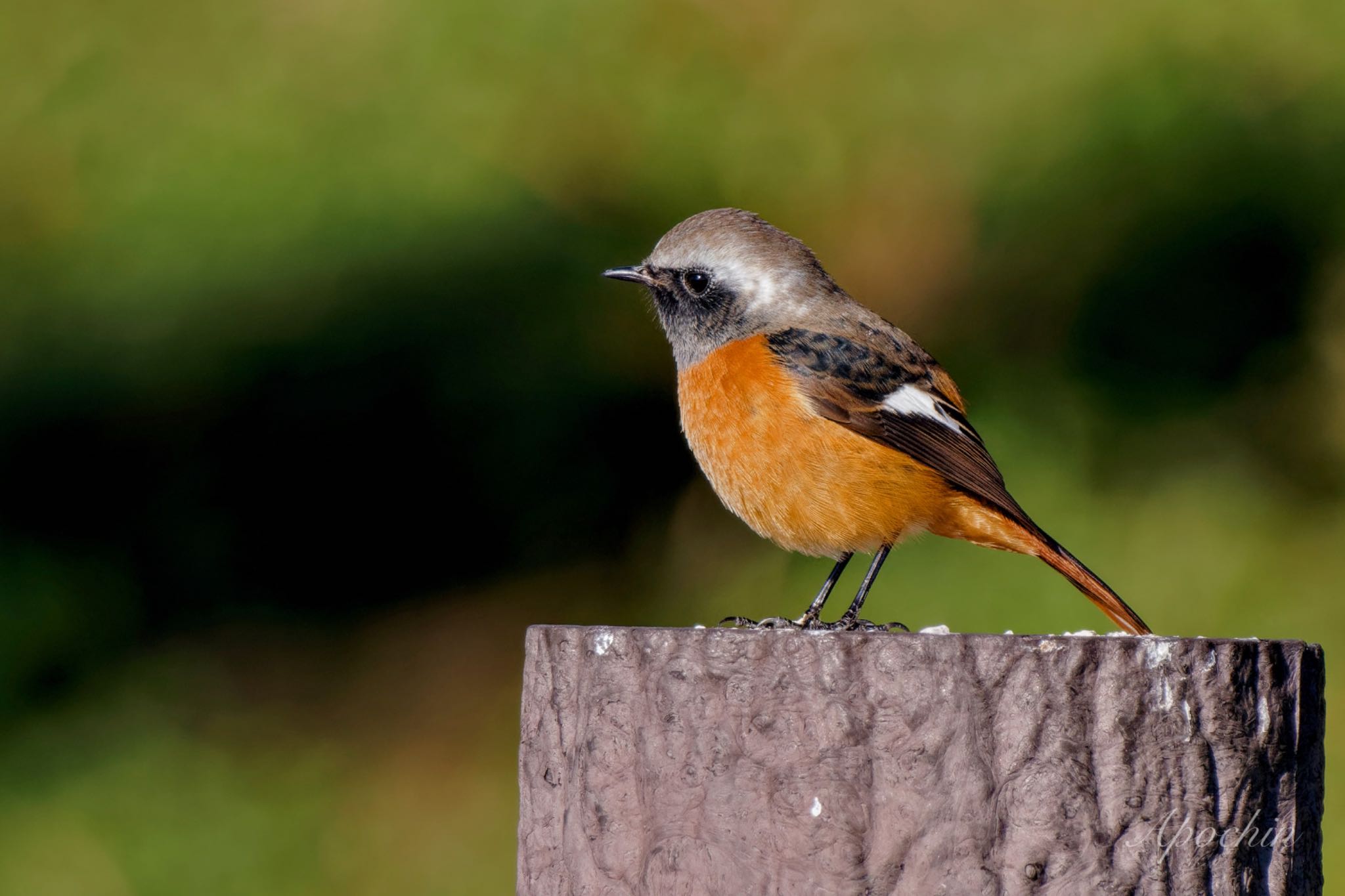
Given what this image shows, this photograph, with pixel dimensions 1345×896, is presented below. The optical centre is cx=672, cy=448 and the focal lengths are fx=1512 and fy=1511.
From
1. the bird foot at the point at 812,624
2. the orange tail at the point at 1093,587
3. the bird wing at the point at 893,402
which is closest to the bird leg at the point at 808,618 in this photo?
the bird foot at the point at 812,624

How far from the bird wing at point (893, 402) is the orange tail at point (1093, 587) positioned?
10 centimetres

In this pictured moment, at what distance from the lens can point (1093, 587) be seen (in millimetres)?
4031

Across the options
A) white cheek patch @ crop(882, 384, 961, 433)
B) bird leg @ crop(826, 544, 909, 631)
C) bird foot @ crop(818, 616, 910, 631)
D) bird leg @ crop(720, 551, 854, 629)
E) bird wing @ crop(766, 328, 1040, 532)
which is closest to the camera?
bird foot @ crop(818, 616, 910, 631)

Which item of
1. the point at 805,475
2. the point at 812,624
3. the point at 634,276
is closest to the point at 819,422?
the point at 805,475

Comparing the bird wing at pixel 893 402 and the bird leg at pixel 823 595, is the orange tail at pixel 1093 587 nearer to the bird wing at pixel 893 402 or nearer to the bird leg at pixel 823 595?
the bird wing at pixel 893 402

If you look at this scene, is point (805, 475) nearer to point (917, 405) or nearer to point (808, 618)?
point (808, 618)

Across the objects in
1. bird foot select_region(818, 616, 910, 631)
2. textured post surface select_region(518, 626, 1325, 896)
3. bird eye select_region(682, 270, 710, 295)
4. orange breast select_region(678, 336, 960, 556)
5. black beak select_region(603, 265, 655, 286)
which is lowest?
textured post surface select_region(518, 626, 1325, 896)

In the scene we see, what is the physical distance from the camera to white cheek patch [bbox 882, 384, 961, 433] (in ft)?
14.1

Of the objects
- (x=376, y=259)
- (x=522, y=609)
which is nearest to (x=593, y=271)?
(x=376, y=259)

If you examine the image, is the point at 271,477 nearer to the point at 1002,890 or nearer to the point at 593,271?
the point at 593,271

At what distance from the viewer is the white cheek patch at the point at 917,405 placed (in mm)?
4293

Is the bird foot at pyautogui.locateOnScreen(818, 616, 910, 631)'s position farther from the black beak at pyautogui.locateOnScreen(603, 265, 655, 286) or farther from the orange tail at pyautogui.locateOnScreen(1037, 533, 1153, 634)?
the black beak at pyautogui.locateOnScreen(603, 265, 655, 286)

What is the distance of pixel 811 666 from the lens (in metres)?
2.62

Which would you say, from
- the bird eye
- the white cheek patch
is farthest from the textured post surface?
the bird eye
